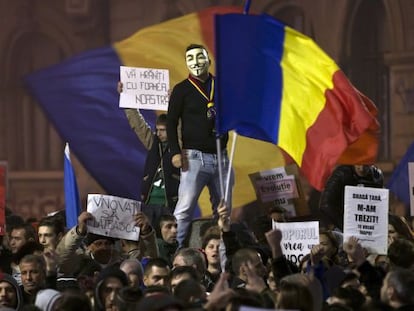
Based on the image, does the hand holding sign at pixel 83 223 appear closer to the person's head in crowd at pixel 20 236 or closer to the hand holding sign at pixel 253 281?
→ the person's head in crowd at pixel 20 236

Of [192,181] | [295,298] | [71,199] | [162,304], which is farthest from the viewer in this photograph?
[71,199]

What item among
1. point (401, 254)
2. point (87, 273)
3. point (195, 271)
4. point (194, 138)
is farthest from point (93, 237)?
point (401, 254)

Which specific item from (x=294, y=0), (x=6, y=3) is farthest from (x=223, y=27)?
(x=6, y=3)

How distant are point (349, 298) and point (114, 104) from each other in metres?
6.22

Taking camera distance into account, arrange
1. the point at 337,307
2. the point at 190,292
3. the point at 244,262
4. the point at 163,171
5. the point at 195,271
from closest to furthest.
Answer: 1. the point at 337,307
2. the point at 190,292
3. the point at 195,271
4. the point at 244,262
5. the point at 163,171

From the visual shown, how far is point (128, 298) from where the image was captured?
994 cm

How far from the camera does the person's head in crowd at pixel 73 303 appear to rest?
9469mm

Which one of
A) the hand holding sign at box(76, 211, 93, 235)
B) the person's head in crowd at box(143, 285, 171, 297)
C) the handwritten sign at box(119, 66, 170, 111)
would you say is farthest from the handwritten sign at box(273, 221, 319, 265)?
the handwritten sign at box(119, 66, 170, 111)

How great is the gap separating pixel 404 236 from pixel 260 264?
2.20 meters

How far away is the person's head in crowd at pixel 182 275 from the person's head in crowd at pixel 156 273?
0.15 meters

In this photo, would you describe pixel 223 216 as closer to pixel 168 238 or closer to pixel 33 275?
pixel 33 275

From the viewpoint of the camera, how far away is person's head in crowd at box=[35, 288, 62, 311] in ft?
34.1

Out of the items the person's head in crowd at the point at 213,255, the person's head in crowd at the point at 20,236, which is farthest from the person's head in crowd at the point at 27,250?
the person's head in crowd at the point at 213,255

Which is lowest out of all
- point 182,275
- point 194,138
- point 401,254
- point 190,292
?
point 190,292
